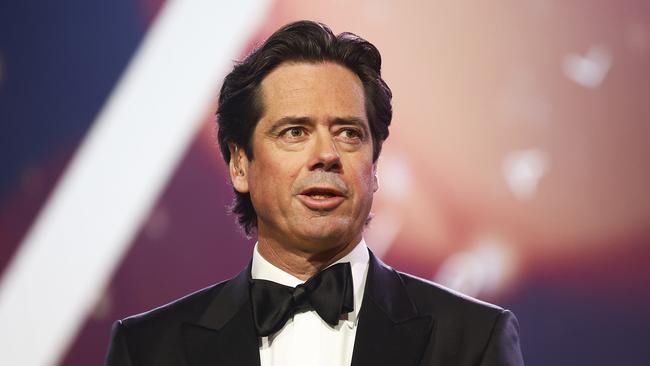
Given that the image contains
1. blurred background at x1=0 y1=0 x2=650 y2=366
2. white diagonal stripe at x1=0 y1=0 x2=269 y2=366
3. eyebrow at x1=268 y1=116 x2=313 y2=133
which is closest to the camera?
eyebrow at x1=268 y1=116 x2=313 y2=133

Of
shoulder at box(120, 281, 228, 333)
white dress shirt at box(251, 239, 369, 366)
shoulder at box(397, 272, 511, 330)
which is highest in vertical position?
shoulder at box(397, 272, 511, 330)

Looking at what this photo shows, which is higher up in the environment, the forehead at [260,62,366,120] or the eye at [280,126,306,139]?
the forehead at [260,62,366,120]

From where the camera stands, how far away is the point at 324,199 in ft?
7.92

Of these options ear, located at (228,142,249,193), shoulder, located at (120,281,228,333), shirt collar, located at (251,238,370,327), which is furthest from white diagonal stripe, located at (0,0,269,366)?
shirt collar, located at (251,238,370,327)

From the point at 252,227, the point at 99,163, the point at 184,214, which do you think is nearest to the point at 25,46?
the point at 99,163

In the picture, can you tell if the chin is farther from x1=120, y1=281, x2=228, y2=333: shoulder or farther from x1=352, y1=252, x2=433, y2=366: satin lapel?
x1=120, y1=281, x2=228, y2=333: shoulder

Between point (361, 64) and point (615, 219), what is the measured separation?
1.05 metres

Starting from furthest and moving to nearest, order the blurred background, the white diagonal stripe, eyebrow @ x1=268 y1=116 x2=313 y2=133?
1. the white diagonal stripe
2. the blurred background
3. eyebrow @ x1=268 y1=116 x2=313 y2=133

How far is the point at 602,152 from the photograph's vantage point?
319 centimetres

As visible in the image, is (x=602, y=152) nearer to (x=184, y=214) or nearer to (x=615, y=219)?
(x=615, y=219)

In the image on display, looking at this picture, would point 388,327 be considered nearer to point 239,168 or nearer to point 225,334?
point 225,334

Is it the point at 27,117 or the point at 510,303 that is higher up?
the point at 510,303

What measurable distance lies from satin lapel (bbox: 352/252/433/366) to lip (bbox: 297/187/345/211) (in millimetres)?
251

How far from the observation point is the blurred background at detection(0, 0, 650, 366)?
3164mm
